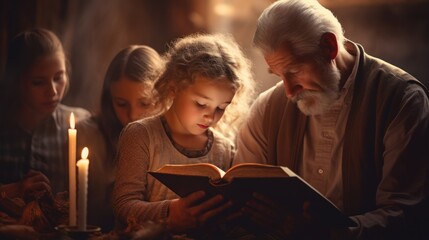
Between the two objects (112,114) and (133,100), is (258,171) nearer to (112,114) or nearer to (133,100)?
(133,100)

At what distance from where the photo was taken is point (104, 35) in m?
5.15

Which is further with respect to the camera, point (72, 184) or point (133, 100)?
point (133, 100)

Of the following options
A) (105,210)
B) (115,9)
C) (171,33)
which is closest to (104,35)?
(115,9)

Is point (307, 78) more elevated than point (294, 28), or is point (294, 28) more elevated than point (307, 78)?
point (294, 28)

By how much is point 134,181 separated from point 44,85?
1.33 metres

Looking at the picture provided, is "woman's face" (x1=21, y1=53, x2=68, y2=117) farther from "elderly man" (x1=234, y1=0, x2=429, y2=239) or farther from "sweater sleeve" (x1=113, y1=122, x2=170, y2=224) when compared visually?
"elderly man" (x1=234, y1=0, x2=429, y2=239)

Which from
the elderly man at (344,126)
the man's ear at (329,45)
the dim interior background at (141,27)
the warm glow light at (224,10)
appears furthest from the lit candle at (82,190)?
the warm glow light at (224,10)

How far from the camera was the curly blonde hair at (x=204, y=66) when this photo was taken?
10.9 feet

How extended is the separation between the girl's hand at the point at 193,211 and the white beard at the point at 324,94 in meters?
0.85

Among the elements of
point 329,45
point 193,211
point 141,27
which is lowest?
point 193,211

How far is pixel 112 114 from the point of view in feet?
13.3

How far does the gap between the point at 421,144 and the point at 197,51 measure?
4.25 ft

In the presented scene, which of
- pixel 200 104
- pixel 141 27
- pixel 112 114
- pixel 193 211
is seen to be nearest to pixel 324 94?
pixel 200 104

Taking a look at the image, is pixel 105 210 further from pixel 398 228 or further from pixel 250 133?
pixel 398 228
